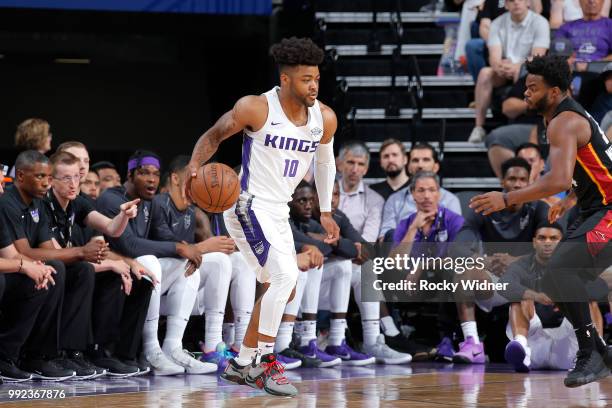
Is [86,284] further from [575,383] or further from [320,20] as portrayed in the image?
[320,20]

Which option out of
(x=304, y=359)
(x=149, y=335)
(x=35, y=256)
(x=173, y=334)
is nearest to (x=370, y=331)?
(x=304, y=359)

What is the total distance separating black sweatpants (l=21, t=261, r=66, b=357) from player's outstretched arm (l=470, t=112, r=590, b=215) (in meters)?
2.74

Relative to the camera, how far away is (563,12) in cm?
1255

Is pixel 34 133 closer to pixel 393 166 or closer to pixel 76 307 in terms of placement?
pixel 76 307

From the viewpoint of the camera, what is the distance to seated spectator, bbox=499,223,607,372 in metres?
8.30

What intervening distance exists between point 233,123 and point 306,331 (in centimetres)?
275

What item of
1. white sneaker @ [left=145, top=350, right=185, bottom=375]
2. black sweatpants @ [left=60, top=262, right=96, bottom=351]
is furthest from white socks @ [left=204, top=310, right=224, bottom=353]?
black sweatpants @ [left=60, top=262, right=96, bottom=351]

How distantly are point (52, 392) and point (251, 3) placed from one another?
314 inches

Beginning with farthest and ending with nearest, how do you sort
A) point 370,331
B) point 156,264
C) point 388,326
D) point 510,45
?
point 510,45, point 388,326, point 370,331, point 156,264

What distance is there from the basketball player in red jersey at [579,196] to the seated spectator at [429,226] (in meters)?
2.57

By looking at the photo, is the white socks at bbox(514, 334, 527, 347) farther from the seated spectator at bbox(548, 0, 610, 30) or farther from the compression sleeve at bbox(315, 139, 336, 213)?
the seated spectator at bbox(548, 0, 610, 30)

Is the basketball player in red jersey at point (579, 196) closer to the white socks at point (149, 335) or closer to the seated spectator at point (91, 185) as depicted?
the white socks at point (149, 335)

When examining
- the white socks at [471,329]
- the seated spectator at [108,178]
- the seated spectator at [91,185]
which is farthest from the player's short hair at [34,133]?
the white socks at [471,329]

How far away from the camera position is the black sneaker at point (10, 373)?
22.7ft
